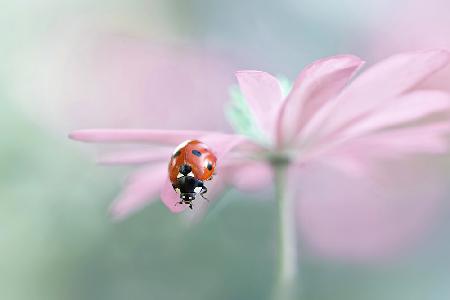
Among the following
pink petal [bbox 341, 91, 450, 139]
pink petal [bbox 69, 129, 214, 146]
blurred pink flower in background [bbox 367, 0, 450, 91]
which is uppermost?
blurred pink flower in background [bbox 367, 0, 450, 91]

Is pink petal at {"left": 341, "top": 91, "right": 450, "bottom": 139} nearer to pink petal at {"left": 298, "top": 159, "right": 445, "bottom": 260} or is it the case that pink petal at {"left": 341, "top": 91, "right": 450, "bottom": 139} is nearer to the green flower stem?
the green flower stem

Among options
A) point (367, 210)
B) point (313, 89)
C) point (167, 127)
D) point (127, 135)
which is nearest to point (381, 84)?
point (313, 89)

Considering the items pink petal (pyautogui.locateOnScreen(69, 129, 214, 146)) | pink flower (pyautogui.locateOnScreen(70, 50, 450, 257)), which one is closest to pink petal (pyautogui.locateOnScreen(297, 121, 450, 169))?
pink flower (pyautogui.locateOnScreen(70, 50, 450, 257))

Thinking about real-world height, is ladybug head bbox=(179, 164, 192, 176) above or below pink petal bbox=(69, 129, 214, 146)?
below

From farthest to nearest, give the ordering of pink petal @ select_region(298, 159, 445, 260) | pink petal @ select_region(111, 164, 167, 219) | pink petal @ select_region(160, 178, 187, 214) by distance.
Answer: pink petal @ select_region(298, 159, 445, 260) → pink petal @ select_region(111, 164, 167, 219) → pink petal @ select_region(160, 178, 187, 214)

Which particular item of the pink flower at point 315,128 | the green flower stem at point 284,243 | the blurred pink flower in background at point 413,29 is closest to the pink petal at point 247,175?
the pink flower at point 315,128

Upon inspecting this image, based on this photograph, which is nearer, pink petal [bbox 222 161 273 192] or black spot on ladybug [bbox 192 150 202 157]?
black spot on ladybug [bbox 192 150 202 157]

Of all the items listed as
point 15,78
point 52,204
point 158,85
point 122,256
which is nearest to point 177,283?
point 122,256
